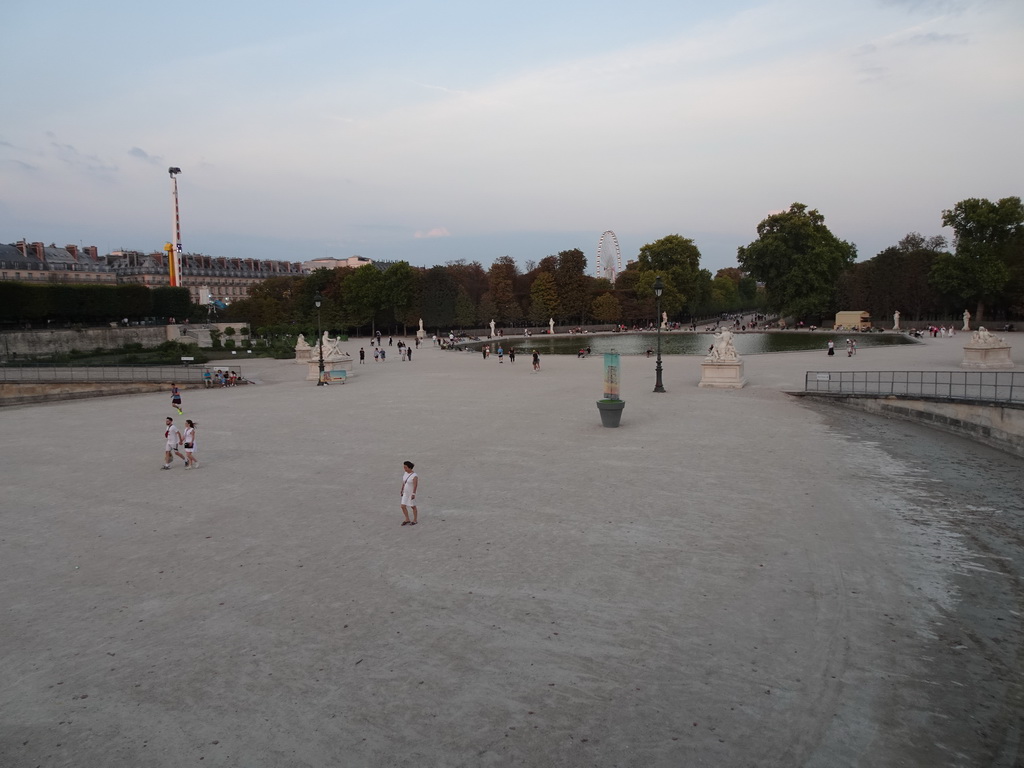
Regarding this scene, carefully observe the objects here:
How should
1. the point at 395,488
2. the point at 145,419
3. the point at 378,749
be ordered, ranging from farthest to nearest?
the point at 145,419, the point at 395,488, the point at 378,749

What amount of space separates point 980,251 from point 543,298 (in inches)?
1969

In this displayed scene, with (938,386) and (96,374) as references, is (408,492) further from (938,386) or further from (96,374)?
(96,374)

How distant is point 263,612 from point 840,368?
33282 millimetres

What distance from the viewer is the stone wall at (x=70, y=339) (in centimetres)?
5038

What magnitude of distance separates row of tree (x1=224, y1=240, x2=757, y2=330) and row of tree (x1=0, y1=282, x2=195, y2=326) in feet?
37.8

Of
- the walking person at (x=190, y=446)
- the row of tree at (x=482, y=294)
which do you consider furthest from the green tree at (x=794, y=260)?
the walking person at (x=190, y=446)

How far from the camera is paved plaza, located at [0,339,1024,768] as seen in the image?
18.0 ft

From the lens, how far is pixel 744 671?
6.29 m

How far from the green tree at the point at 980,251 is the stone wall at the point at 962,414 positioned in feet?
182

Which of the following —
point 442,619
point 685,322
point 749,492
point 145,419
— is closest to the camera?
point 442,619

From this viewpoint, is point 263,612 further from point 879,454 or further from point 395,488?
point 879,454

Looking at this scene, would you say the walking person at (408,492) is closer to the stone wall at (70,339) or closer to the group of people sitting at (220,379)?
the group of people sitting at (220,379)

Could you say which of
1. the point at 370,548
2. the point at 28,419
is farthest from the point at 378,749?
the point at 28,419

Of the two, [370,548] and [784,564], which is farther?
[370,548]
